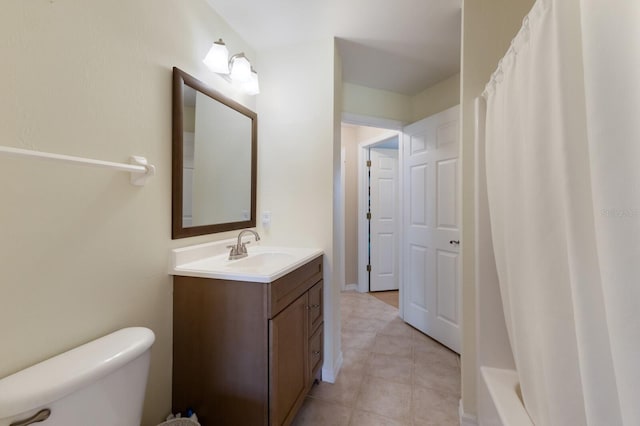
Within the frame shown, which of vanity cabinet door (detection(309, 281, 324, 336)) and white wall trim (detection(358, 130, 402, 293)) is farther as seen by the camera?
white wall trim (detection(358, 130, 402, 293))

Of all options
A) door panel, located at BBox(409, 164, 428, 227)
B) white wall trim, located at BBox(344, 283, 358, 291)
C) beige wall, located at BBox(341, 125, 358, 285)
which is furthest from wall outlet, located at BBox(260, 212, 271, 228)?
white wall trim, located at BBox(344, 283, 358, 291)

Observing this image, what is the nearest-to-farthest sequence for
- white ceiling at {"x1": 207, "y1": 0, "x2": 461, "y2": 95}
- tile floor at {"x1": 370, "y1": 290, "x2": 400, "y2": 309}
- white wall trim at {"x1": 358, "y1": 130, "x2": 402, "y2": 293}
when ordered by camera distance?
white ceiling at {"x1": 207, "y1": 0, "x2": 461, "y2": 95} → tile floor at {"x1": 370, "y1": 290, "x2": 400, "y2": 309} → white wall trim at {"x1": 358, "y1": 130, "x2": 402, "y2": 293}

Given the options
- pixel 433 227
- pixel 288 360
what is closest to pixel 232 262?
pixel 288 360

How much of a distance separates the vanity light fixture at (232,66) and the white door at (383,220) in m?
2.29

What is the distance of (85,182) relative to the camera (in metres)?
0.91

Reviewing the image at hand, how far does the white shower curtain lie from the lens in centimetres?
38

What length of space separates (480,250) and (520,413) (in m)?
0.65

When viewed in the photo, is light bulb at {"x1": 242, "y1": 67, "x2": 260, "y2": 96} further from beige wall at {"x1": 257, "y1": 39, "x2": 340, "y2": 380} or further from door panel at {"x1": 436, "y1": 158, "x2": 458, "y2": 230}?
door panel at {"x1": 436, "y1": 158, "x2": 458, "y2": 230}

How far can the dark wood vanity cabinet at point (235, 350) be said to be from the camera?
3.71ft

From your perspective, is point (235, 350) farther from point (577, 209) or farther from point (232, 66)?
point (232, 66)

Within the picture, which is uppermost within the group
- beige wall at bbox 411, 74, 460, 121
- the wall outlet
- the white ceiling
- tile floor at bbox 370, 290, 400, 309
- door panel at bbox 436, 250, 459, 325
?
the white ceiling

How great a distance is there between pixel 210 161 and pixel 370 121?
171 cm

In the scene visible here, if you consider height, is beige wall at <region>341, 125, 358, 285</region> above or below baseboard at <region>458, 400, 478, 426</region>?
above

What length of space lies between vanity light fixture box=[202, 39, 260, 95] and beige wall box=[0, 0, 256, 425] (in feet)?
0.61
